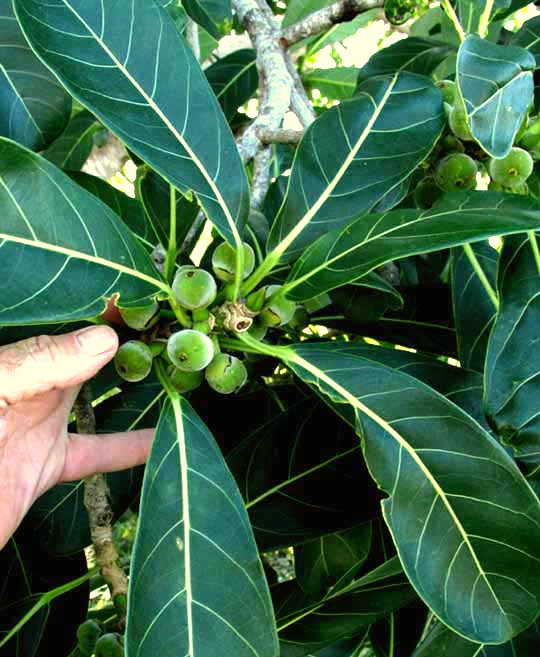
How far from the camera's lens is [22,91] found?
34.3 inches

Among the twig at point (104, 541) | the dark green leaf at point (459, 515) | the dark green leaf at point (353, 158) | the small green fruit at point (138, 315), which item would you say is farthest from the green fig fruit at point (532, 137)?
the twig at point (104, 541)

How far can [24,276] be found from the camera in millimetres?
658

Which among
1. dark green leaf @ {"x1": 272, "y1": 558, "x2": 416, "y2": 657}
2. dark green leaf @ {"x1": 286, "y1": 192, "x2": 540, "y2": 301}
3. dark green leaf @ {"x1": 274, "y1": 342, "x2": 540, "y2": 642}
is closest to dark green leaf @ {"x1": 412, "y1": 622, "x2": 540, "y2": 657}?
dark green leaf @ {"x1": 272, "y1": 558, "x2": 416, "y2": 657}

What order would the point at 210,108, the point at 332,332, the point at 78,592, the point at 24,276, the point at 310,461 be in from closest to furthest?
the point at 24,276 → the point at 210,108 → the point at 310,461 → the point at 78,592 → the point at 332,332

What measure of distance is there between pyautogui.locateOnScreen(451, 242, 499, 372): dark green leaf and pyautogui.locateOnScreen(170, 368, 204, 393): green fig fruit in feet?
1.14

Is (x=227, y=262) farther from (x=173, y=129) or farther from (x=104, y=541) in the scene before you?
(x=104, y=541)

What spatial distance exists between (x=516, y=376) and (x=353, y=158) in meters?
0.30

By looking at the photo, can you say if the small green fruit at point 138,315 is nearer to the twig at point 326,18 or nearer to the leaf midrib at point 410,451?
the leaf midrib at point 410,451

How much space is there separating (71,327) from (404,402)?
37cm

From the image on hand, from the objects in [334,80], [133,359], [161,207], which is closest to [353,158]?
[161,207]

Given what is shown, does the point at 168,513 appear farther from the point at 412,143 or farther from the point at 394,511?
the point at 412,143

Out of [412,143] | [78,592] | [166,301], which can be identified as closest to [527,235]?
[412,143]

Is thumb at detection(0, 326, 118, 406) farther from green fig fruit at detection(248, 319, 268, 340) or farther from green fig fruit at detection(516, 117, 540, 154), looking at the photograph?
green fig fruit at detection(516, 117, 540, 154)

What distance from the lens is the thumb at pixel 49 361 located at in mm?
727
